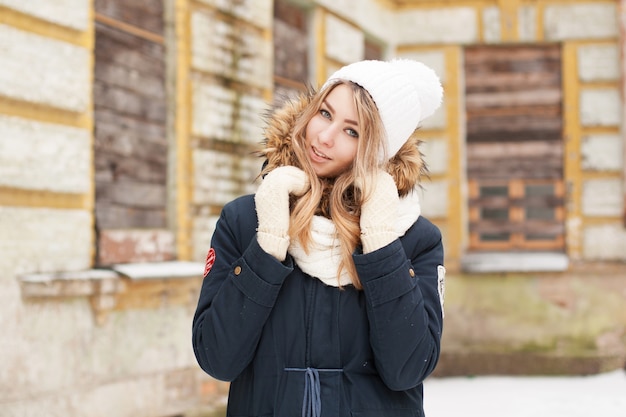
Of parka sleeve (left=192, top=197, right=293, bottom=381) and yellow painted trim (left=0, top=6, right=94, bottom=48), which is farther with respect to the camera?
yellow painted trim (left=0, top=6, right=94, bottom=48)

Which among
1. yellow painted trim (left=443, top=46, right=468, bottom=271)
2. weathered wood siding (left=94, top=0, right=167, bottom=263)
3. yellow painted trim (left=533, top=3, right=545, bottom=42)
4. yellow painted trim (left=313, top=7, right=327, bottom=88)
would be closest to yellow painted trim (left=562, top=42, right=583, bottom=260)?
yellow painted trim (left=533, top=3, right=545, bottom=42)

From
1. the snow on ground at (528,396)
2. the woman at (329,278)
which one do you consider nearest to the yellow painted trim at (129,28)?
the woman at (329,278)

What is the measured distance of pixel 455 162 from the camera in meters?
8.88

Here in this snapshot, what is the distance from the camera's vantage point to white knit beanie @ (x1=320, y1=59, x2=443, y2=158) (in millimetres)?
2043

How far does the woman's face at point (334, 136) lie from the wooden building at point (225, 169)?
2.56 meters

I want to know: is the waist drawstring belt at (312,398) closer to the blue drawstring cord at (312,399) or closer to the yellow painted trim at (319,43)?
the blue drawstring cord at (312,399)

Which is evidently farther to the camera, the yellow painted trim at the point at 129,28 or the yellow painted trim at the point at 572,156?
the yellow painted trim at the point at 572,156

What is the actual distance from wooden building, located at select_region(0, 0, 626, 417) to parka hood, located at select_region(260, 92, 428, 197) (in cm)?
244

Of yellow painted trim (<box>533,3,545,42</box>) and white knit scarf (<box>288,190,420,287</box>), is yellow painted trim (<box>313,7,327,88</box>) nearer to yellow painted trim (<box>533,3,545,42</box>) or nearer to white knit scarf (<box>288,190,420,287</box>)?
yellow painted trim (<box>533,3,545,42</box>)

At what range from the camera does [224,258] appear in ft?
6.41

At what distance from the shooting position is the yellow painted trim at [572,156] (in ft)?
28.5

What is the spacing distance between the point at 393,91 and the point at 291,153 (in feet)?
0.97

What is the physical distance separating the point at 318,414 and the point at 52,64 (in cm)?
318

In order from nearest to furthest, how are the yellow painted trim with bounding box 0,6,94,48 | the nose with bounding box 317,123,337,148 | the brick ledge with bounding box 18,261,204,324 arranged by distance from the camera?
the nose with bounding box 317,123,337,148
the yellow painted trim with bounding box 0,6,94,48
the brick ledge with bounding box 18,261,204,324
